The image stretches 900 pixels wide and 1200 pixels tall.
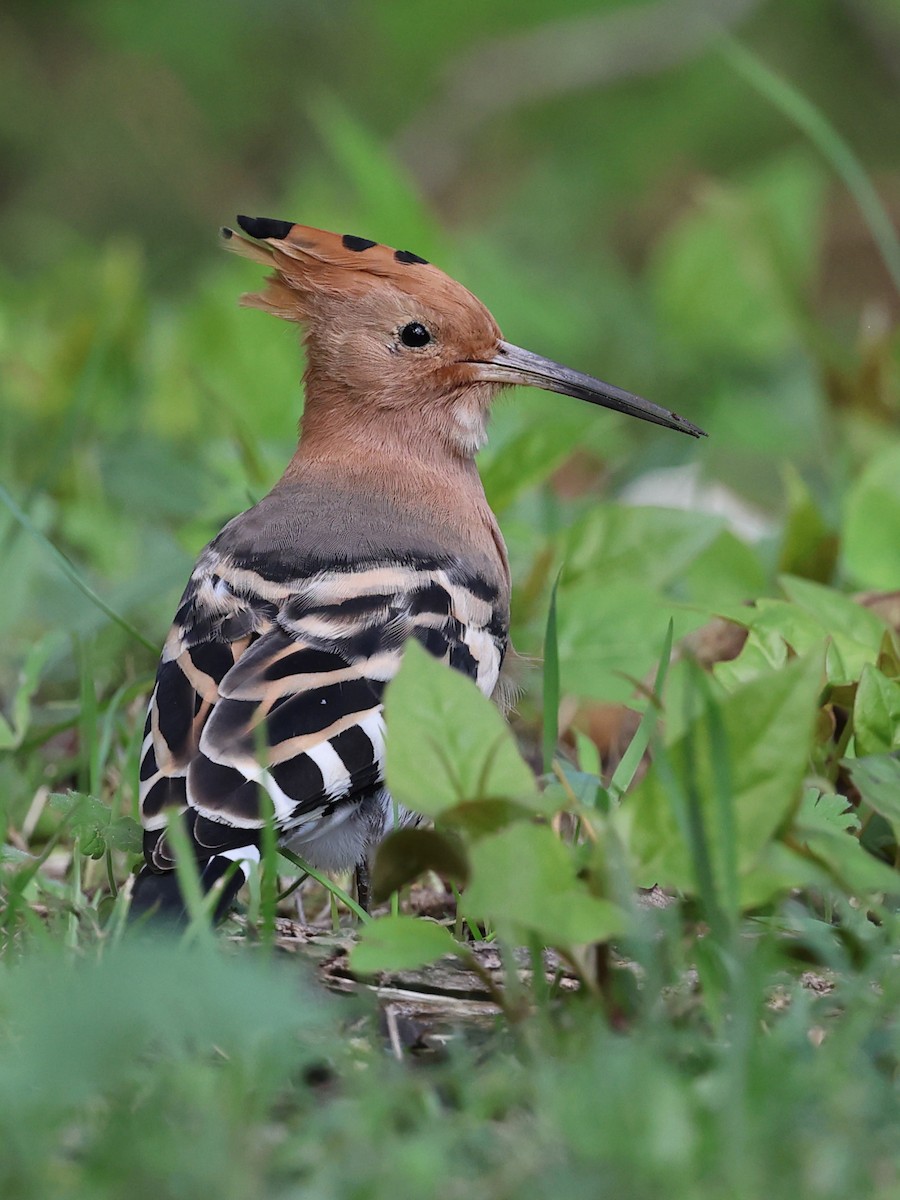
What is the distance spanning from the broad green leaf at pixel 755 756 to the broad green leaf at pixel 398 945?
0.89ft

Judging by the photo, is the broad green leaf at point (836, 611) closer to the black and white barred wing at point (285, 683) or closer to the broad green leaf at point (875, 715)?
the broad green leaf at point (875, 715)

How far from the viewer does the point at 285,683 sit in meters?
2.28

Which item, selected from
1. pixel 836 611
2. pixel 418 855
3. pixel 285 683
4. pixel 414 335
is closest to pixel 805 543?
pixel 836 611

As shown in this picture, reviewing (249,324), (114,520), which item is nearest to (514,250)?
(249,324)

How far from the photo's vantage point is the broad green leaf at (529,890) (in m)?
1.62

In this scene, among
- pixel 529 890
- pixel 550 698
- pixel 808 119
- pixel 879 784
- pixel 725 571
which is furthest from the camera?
pixel 808 119

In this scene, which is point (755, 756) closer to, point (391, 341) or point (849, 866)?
point (849, 866)

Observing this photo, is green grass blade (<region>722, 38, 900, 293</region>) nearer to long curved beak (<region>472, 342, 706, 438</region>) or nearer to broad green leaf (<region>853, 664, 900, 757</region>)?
long curved beak (<region>472, 342, 706, 438</region>)

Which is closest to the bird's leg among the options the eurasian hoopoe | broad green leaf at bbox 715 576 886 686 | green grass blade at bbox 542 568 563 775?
the eurasian hoopoe

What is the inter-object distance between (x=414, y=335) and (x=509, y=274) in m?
2.73

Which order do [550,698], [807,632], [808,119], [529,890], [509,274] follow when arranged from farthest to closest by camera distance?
[509,274], [808,119], [807,632], [550,698], [529,890]

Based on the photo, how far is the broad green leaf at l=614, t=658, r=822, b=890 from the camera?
5.40 feet

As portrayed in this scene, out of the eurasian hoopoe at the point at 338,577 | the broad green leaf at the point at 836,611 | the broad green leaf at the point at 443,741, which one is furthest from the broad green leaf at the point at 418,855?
the broad green leaf at the point at 836,611

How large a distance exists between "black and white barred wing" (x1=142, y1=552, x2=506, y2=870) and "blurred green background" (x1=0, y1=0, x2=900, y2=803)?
0.27 metres
